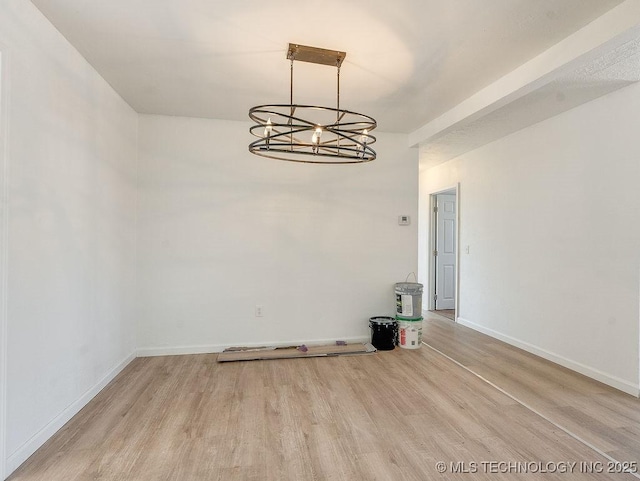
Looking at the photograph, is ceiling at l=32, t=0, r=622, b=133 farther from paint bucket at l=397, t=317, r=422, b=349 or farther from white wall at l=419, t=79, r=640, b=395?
paint bucket at l=397, t=317, r=422, b=349

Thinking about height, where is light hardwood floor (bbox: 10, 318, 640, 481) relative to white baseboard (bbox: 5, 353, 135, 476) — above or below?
below

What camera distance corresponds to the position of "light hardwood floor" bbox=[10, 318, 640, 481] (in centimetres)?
181

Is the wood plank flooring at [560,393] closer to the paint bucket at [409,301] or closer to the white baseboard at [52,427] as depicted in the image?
the paint bucket at [409,301]

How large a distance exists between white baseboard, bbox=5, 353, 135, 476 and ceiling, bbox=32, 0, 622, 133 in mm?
2509

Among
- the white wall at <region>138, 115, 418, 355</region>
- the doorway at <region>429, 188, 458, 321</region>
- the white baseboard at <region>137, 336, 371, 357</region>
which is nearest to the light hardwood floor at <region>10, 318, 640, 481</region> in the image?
the white baseboard at <region>137, 336, 371, 357</region>

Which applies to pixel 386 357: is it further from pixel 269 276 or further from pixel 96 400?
pixel 96 400

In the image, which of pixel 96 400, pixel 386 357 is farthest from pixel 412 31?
pixel 96 400

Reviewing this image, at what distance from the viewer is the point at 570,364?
3.20 m

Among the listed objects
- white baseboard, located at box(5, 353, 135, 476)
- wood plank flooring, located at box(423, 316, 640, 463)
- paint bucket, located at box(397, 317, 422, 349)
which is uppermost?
paint bucket, located at box(397, 317, 422, 349)

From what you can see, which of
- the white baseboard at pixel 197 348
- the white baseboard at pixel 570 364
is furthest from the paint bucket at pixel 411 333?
the white baseboard at pixel 570 364

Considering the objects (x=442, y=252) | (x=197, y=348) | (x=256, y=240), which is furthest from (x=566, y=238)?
(x=197, y=348)

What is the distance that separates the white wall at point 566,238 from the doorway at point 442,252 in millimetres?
1022

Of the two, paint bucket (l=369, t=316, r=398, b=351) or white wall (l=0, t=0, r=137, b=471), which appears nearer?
white wall (l=0, t=0, r=137, b=471)

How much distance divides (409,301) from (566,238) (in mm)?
1691
